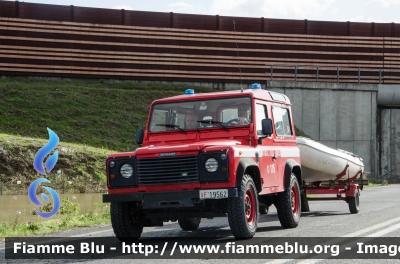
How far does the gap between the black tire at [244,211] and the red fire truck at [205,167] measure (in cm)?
1

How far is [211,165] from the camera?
11.2 m

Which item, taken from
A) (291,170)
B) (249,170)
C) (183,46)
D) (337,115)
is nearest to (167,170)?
(249,170)

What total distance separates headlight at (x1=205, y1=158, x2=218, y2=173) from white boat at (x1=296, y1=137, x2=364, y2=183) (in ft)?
17.9

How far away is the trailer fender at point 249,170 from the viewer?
37.4ft

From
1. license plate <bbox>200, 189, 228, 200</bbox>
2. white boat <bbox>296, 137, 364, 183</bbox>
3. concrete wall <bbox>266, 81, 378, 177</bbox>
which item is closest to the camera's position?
license plate <bbox>200, 189, 228, 200</bbox>

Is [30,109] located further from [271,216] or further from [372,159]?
[271,216]

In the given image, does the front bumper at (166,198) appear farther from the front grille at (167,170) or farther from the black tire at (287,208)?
the black tire at (287,208)

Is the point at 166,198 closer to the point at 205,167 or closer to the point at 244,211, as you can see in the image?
the point at 205,167

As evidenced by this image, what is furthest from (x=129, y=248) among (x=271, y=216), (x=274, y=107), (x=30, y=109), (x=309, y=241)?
(x=30, y=109)

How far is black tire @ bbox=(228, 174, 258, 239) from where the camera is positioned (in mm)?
11234

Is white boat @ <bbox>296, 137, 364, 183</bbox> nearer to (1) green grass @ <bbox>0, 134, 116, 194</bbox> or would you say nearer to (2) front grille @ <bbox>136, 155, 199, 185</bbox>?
(2) front grille @ <bbox>136, 155, 199, 185</bbox>

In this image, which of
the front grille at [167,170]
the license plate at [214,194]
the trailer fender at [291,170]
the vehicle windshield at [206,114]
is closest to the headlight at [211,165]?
the front grille at [167,170]

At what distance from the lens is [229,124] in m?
12.7

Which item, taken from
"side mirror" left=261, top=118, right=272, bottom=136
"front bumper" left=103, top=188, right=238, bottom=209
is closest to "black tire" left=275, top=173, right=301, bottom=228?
"side mirror" left=261, top=118, right=272, bottom=136
